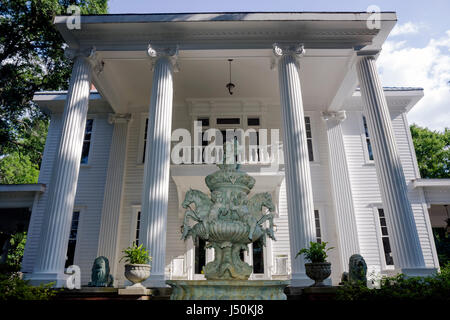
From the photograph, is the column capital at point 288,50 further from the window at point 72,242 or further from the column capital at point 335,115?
the window at point 72,242

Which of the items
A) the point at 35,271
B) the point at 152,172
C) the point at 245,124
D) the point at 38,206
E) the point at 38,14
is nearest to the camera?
the point at 35,271

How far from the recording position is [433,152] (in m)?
28.5

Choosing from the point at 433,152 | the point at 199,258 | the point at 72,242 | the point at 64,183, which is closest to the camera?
the point at 64,183

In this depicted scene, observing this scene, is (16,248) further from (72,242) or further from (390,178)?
(390,178)

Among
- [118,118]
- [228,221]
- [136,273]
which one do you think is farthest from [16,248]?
[228,221]

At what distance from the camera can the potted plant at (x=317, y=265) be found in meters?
7.57

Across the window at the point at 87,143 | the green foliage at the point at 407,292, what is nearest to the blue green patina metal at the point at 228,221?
the green foliage at the point at 407,292

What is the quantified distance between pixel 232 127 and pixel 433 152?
23.5 metres

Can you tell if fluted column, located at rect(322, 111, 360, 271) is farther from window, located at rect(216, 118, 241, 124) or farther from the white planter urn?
the white planter urn
